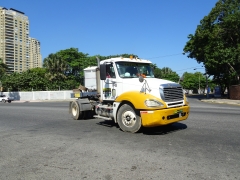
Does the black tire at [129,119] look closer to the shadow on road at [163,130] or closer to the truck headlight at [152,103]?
the shadow on road at [163,130]

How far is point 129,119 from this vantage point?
7574 millimetres

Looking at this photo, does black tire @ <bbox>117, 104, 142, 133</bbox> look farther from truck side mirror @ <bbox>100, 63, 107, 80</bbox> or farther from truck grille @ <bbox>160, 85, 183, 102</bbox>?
truck side mirror @ <bbox>100, 63, 107, 80</bbox>

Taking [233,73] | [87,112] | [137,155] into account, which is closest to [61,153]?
[137,155]

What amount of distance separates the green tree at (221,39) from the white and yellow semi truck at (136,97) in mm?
23748

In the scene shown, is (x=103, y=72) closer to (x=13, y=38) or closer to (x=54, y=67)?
(x=54, y=67)

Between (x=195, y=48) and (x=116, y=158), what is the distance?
33336 mm

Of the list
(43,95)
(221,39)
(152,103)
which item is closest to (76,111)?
(152,103)

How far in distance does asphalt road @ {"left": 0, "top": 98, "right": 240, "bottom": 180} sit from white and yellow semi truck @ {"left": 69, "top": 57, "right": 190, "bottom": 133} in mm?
520

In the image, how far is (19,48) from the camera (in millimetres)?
75188

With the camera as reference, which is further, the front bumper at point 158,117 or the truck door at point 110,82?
the truck door at point 110,82

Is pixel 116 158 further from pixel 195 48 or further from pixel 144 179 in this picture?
pixel 195 48

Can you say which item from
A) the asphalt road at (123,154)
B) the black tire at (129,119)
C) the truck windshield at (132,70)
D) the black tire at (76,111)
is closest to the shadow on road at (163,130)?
the asphalt road at (123,154)

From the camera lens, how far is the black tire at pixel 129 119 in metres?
7.36

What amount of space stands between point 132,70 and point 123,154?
388cm
